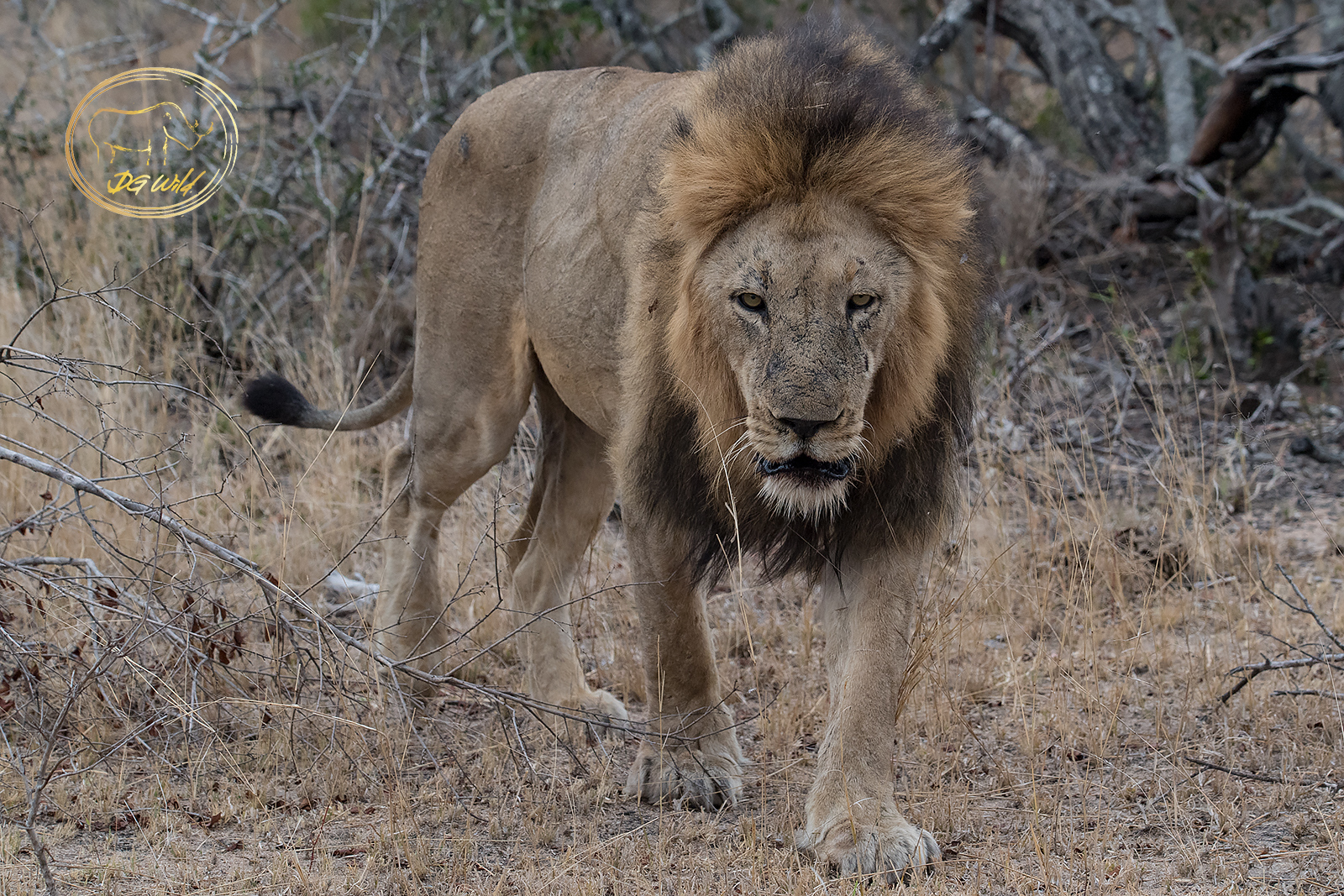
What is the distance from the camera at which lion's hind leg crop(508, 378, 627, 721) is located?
162 inches

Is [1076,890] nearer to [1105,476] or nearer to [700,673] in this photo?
[700,673]

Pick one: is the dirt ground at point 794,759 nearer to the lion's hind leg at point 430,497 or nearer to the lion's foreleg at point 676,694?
the lion's foreleg at point 676,694

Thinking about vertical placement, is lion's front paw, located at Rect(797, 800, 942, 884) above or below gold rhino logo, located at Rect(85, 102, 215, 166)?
below

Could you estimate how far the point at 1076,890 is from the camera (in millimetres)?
2566

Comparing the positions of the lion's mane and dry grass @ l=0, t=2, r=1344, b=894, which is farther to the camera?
dry grass @ l=0, t=2, r=1344, b=894

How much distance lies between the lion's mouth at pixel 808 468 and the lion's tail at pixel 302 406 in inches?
67.1

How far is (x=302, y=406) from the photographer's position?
4262mm

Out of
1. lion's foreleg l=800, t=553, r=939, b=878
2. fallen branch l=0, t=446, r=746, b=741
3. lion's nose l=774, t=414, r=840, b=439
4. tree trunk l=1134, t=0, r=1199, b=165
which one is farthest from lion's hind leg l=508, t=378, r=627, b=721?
tree trunk l=1134, t=0, r=1199, b=165

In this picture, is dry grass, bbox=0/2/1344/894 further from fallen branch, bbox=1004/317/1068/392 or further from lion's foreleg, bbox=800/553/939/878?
fallen branch, bbox=1004/317/1068/392

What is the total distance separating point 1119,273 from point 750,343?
5.48m

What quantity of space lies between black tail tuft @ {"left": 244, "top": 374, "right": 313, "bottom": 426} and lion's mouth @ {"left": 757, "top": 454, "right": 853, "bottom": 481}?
2092 mm

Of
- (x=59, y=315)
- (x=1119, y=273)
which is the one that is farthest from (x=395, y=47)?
(x=1119, y=273)
